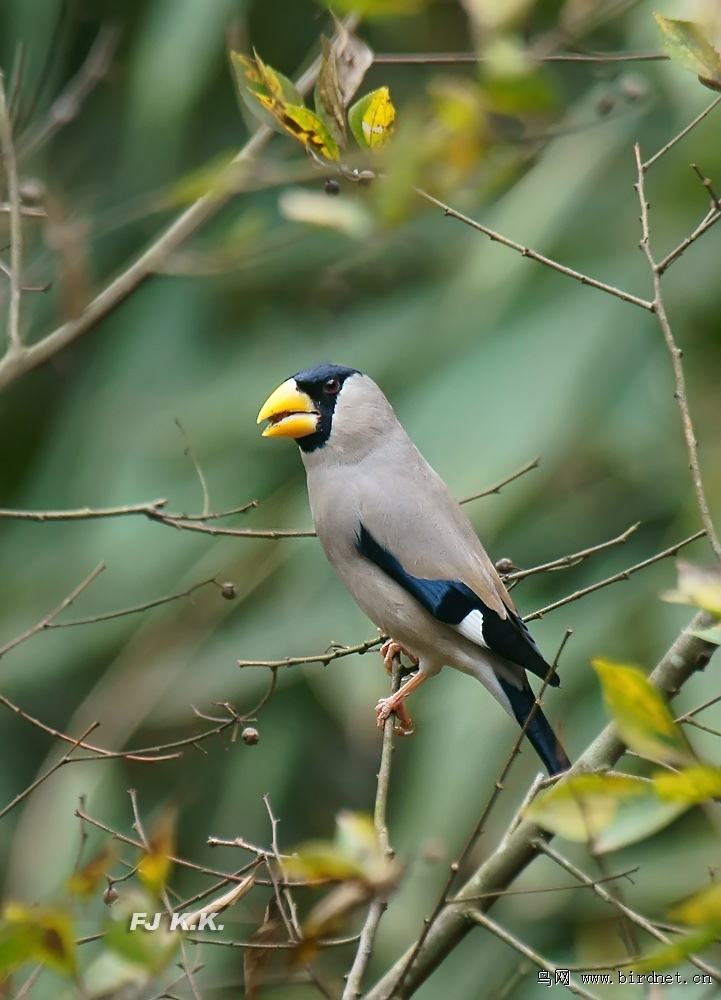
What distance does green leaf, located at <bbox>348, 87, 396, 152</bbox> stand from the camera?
2076 mm

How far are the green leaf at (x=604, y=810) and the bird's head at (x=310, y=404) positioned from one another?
186cm

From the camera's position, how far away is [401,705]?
9.83ft

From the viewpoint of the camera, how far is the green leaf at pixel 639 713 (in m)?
1.25

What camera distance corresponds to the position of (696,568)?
1.39 m

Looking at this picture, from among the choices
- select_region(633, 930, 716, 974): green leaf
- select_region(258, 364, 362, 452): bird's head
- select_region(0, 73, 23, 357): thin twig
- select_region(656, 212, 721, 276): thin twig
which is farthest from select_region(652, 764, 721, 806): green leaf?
select_region(258, 364, 362, 452): bird's head

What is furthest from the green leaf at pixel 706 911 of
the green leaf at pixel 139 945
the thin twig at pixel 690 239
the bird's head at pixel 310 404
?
the bird's head at pixel 310 404

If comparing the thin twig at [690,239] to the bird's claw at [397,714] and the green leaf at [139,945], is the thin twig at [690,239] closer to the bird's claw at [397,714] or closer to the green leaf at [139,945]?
the bird's claw at [397,714]

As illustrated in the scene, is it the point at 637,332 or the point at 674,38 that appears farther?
the point at 637,332

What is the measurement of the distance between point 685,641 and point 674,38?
887mm

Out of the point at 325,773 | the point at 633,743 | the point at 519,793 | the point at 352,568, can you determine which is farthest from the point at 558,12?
the point at 325,773

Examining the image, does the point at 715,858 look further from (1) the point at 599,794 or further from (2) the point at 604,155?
(1) the point at 599,794

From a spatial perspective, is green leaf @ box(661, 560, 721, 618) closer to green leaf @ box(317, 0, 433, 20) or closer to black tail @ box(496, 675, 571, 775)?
green leaf @ box(317, 0, 433, 20)

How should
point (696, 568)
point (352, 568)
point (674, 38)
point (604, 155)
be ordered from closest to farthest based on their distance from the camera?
point (696, 568), point (674, 38), point (352, 568), point (604, 155)

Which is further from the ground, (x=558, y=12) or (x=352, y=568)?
(x=558, y=12)
